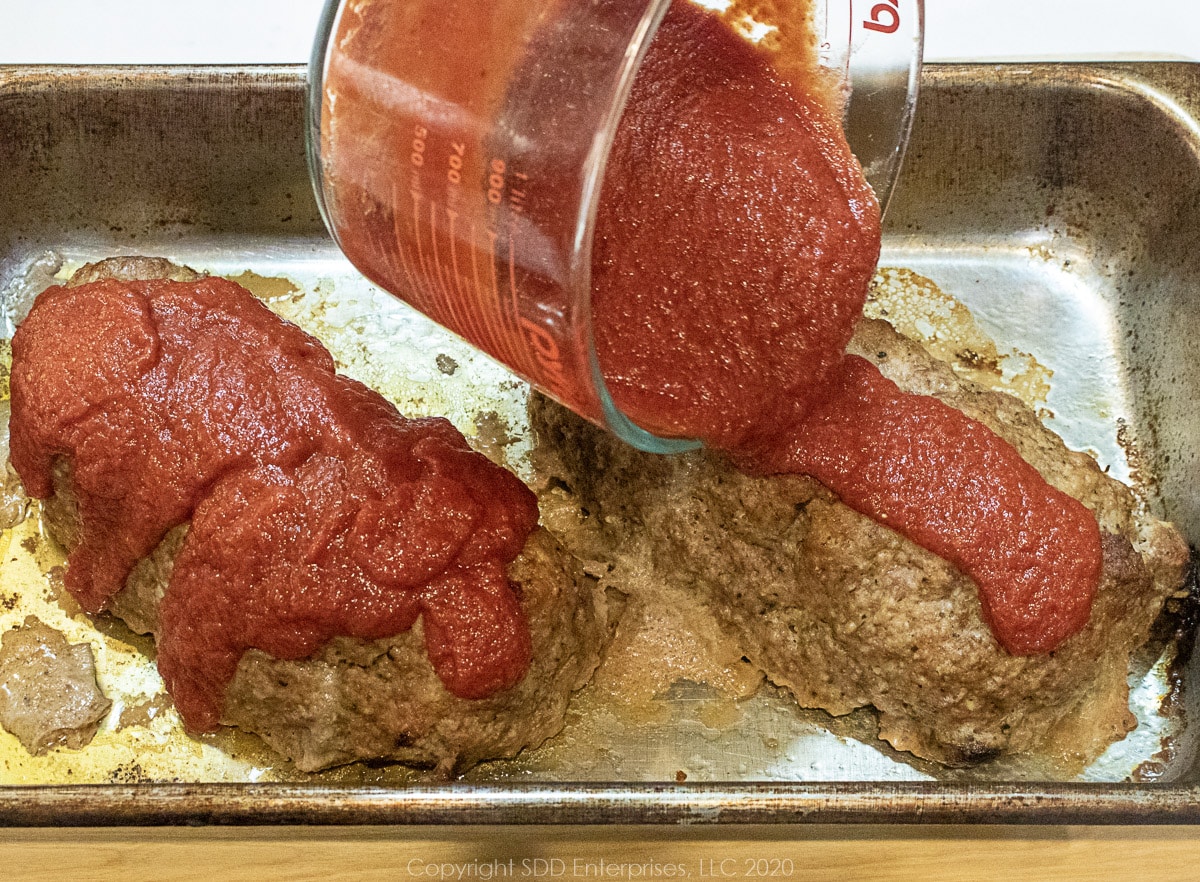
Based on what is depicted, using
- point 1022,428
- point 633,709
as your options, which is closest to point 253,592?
point 633,709

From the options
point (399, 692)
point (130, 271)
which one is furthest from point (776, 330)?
point (130, 271)

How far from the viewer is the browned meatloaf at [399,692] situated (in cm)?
243

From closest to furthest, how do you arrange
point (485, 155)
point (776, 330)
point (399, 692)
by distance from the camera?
point (485, 155), point (776, 330), point (399, 692)

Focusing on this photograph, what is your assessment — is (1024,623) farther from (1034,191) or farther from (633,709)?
(1034,191)

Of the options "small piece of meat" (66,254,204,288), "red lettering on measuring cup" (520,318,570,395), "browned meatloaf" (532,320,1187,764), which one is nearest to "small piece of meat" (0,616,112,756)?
"small piece of meat" (66,254,204,288)

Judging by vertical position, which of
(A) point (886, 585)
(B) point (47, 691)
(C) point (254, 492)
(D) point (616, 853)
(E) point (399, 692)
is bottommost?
(B) point (47, 691)

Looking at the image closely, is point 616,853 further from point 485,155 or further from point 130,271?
point 130,271

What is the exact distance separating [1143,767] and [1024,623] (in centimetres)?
59

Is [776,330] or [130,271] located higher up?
[776,330]

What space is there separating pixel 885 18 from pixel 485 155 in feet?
4.06

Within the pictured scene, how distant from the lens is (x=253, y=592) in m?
2.37

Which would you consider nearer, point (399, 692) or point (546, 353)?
point (546, 353)

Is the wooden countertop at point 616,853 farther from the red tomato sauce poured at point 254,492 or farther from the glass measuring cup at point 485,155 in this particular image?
the glass measuring cup at point 485,155

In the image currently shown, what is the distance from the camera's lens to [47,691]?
105 inches
